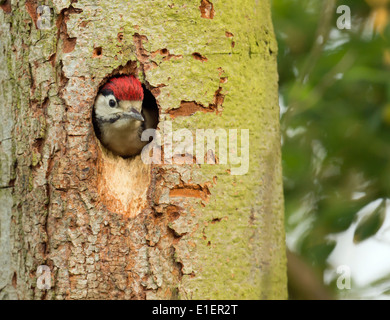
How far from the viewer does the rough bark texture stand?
2568 mm

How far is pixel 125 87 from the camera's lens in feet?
10.7

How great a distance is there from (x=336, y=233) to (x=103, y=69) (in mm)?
1885

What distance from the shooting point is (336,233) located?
11.8ft

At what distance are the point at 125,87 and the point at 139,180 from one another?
2.26ft

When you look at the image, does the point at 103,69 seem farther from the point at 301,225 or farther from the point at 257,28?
the point at 301,225

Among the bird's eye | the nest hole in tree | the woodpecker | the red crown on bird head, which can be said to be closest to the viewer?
the nest hole in tree

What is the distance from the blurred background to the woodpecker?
98cm

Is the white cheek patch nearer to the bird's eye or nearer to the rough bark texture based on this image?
the bird's eye

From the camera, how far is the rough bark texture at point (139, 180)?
2.57 m

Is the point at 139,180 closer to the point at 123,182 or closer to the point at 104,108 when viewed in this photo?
the point at 123,182

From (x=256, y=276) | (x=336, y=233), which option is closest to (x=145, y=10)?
(x=256, y=276)

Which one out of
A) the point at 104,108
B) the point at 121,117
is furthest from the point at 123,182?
the point at 121,117

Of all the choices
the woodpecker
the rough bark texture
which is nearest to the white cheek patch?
the woodpecker
